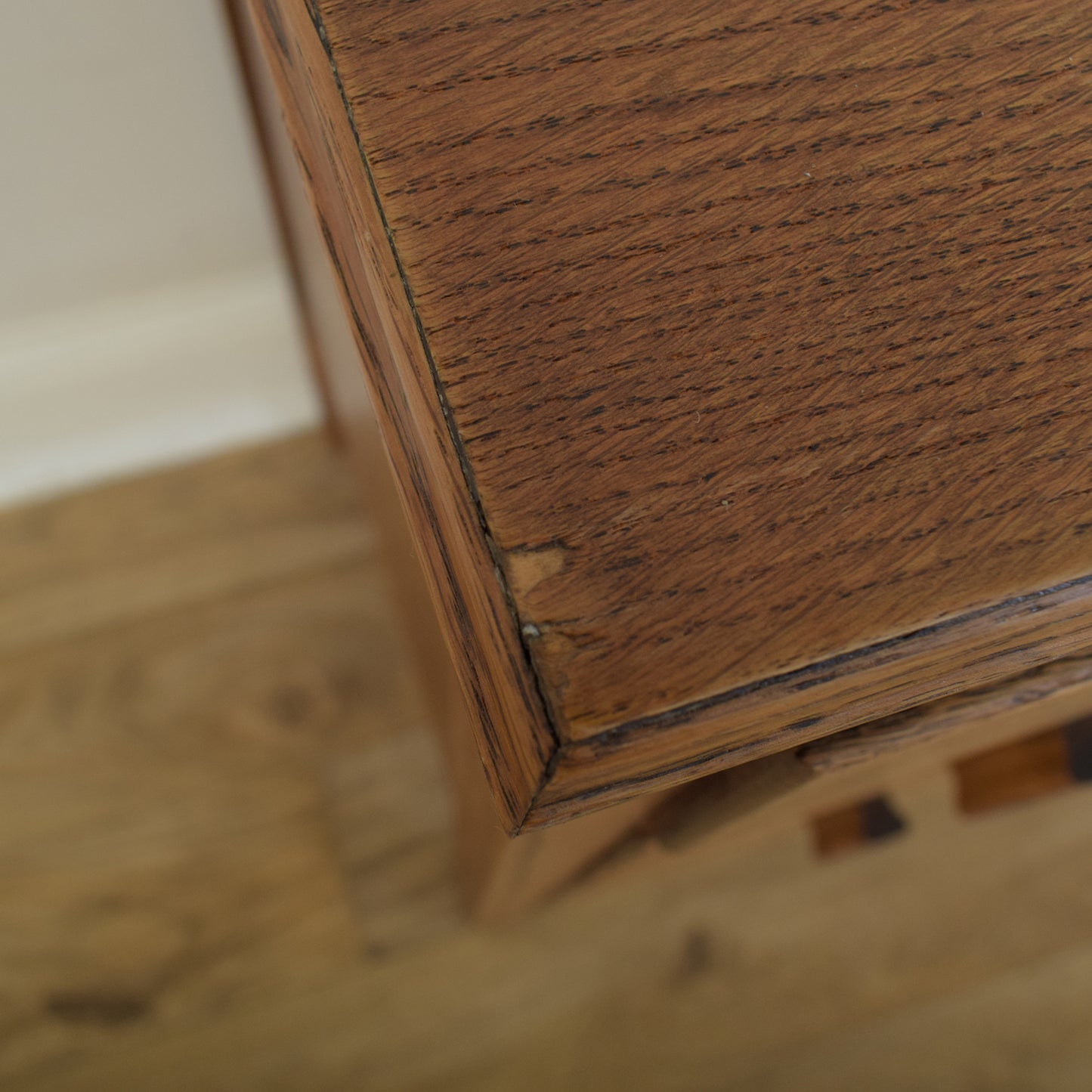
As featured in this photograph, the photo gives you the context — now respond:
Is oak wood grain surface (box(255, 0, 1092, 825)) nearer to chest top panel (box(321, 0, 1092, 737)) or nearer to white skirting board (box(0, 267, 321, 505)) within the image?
chest top panel (box(321, 0, 1092, 737))

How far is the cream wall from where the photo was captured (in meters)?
0.45

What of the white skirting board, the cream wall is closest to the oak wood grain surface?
the cream wall

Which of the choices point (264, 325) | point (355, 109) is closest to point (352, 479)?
point (264, 325)

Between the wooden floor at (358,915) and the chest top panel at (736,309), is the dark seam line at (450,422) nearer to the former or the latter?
the chest top panel at (736,309)

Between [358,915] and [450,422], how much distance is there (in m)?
0.56

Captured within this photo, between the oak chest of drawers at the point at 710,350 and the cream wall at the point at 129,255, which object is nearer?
the oak chest of drawers at the point at 710,350

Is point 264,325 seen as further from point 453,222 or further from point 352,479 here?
point 453,222

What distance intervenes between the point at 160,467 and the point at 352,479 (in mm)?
144

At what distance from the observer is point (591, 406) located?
0.57 ft

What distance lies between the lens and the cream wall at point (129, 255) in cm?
45

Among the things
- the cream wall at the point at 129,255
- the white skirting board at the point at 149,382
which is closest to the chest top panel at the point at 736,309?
the cream wall at the point at 129,255

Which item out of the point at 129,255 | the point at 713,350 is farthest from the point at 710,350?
the point at 129,255

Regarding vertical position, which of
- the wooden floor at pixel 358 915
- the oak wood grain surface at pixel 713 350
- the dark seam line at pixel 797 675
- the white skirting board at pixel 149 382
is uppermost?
the oak wood grain surface at pixel 713 350

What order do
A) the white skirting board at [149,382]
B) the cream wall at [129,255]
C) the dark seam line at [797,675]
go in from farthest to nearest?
the white skirting board at [149,382]
the cream wall at [129,255]
the dark seam line at [797,675]
